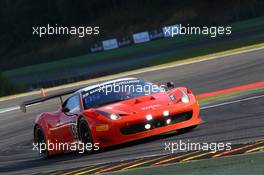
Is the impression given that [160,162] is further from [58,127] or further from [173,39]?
[173,39]

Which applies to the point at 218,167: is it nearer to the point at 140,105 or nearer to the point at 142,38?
the point at 140,105

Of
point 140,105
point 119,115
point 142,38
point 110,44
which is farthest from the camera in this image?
point 110,44

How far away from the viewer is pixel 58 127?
39.8 feet

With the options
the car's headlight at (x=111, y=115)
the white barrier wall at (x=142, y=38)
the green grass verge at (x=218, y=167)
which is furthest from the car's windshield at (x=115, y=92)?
the white barrier wall at (x=142, y=38)

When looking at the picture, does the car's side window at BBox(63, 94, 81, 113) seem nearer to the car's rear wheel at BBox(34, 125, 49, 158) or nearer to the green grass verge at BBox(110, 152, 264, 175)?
the car's rear wheel at BBox(34, 125, 49, 158)

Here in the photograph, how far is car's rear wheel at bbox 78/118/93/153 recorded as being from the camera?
35.8 ft

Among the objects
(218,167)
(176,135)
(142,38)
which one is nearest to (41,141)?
(176,135)

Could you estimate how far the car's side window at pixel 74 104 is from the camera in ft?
38.3

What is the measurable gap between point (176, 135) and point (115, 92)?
1.30 m

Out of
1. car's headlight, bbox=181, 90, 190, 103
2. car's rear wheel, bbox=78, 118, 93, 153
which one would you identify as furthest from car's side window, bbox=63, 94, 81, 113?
car's headlight, bbox=181, 90, 190, 103

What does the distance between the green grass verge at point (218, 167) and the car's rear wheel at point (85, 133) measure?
2.88 meters

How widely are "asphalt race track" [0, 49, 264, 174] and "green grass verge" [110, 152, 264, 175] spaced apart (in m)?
1.42

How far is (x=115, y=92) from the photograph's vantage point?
11.6m

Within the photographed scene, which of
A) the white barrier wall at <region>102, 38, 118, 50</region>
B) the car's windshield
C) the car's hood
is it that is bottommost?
the white barrier wall at <region>102, 38, 118, 50</region>
